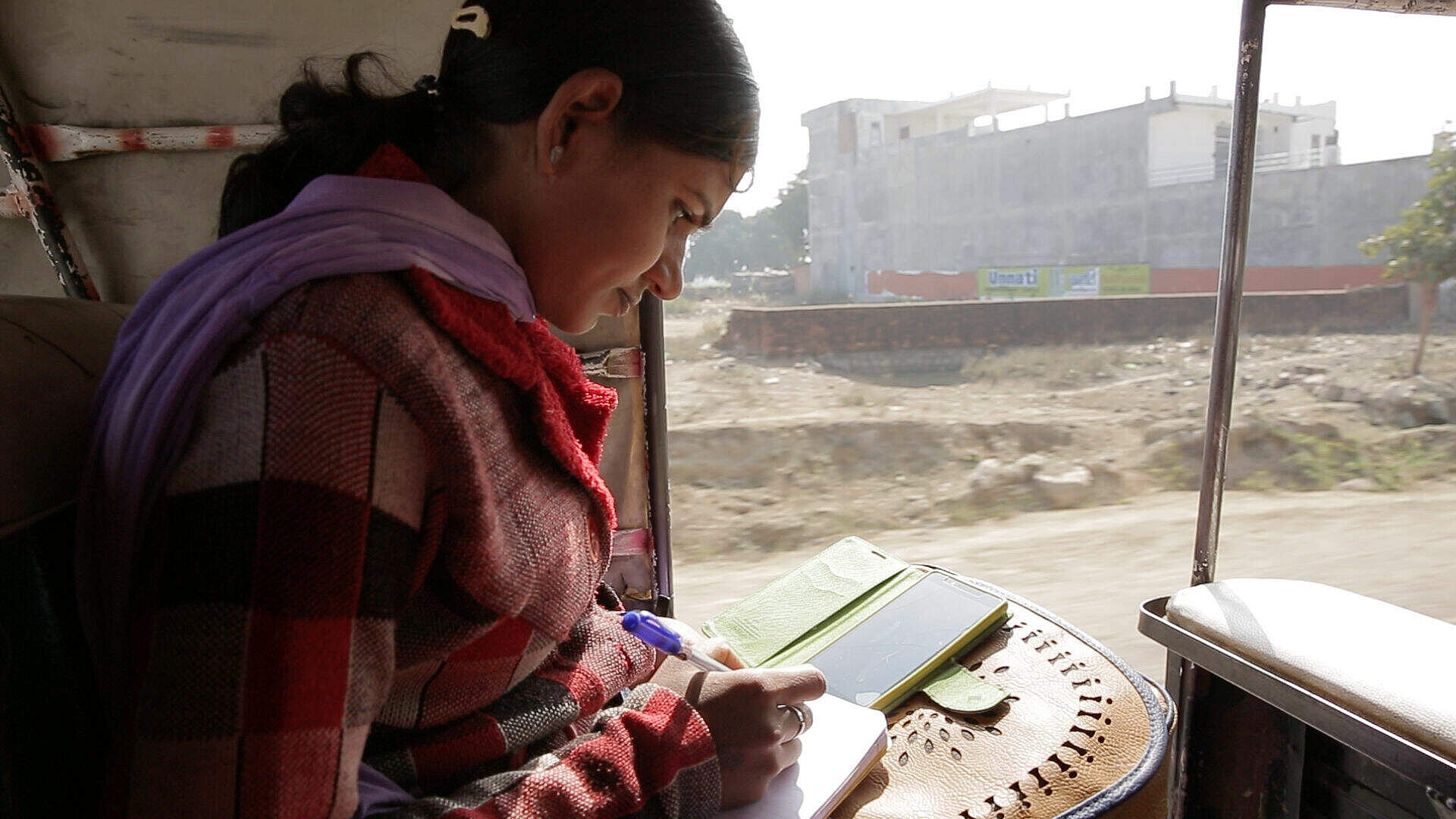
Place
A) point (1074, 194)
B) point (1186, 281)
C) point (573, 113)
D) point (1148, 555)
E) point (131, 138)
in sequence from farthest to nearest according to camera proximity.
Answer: point (1074, 194), point (1186, 281), point (1148, 555), point (131, 138), point (573, 113)

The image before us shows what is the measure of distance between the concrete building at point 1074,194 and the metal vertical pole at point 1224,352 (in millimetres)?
14169

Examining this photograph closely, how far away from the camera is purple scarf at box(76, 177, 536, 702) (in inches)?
23.6

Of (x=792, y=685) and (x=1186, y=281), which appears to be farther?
(x=1186, y=281)

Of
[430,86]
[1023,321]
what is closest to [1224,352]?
[430,86]

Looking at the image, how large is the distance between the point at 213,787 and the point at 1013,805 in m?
0.81

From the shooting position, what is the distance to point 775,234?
995 inches

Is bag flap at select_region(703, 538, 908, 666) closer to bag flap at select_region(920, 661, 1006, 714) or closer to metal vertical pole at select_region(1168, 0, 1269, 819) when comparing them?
bag flap at select_region(920, 661, 1006, 714)

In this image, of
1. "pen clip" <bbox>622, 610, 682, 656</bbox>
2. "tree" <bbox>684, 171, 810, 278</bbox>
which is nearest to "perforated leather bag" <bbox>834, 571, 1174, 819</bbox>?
"pen clip" <bbox>622, 610, 682, 656</bbox>

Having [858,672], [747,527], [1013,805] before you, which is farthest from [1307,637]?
[747,527]

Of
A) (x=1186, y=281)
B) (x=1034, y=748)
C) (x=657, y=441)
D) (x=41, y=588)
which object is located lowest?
(x=1186, y=281)

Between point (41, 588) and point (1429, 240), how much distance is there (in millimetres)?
11079

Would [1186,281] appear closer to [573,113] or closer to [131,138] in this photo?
[131,138]

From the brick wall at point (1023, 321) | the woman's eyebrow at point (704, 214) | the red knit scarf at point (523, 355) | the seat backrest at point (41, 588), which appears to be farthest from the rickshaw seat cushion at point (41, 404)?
the brick wall at point (1023, 321)

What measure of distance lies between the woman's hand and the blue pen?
0.04 m
